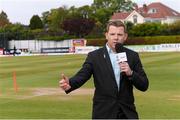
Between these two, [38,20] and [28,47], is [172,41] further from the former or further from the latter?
[38,20]

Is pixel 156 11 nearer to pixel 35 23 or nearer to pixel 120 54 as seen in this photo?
pixel 35 23

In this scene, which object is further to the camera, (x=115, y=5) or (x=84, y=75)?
(x=115, y=5)

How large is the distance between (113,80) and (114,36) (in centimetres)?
48

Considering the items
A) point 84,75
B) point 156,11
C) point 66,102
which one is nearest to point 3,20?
point 156,11

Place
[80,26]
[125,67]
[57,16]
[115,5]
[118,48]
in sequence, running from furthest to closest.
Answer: [115,5]
[57,16]
[80,26]
[118,48]
[125,67]

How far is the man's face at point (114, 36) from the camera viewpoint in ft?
18.9

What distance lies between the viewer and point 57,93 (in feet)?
64.8

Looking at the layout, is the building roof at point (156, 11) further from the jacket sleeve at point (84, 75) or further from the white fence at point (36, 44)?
the jacket sleeve at point (84, 75)

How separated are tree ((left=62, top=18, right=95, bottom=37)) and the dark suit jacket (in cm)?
10497

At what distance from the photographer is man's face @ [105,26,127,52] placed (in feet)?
18.9

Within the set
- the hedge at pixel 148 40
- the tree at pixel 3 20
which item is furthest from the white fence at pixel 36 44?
the tree at pixel 3 20

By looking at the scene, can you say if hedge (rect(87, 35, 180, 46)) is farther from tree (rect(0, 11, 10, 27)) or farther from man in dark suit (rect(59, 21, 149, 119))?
man in dark suit (rect(59, 21, 149, 119))

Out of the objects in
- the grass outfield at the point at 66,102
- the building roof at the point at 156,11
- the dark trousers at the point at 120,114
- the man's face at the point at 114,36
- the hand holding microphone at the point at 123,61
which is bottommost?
the grass outfield at the point at 66,102

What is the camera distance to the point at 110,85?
5.83m
